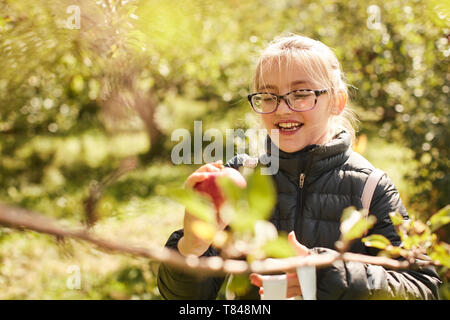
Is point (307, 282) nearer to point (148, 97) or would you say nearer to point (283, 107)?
point (283, 107)

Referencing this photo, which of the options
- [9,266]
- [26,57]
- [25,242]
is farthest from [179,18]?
[25,242]

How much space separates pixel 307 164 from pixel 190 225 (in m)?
0.60

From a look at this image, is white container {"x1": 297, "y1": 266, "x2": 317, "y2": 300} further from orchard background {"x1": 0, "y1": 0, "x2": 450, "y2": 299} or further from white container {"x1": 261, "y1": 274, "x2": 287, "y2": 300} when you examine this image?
orchard background {"x1": 0, "y1": 0, "x2": 450, "y2": 299}

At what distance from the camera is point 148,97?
4086 mm

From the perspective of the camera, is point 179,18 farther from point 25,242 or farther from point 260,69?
point 25,242

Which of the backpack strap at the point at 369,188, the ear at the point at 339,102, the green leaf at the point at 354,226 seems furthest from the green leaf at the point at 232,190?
the ear at the point at 339,102

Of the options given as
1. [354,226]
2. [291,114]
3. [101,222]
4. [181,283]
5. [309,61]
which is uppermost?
[309,61]

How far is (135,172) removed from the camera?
193 inches

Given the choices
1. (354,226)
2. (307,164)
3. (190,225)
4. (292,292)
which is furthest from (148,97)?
(354,226)

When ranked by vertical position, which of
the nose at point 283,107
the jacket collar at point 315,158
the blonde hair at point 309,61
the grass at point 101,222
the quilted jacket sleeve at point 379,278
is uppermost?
the blonde hair at point 309,61

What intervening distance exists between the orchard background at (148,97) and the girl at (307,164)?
0.96ft

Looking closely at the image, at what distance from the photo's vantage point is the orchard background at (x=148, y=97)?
1.34m

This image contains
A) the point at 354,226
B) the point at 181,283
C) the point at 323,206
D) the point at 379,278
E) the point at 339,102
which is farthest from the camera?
the point at 339,102

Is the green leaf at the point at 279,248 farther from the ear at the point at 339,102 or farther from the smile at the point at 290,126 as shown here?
the ear at the point at 339,102
